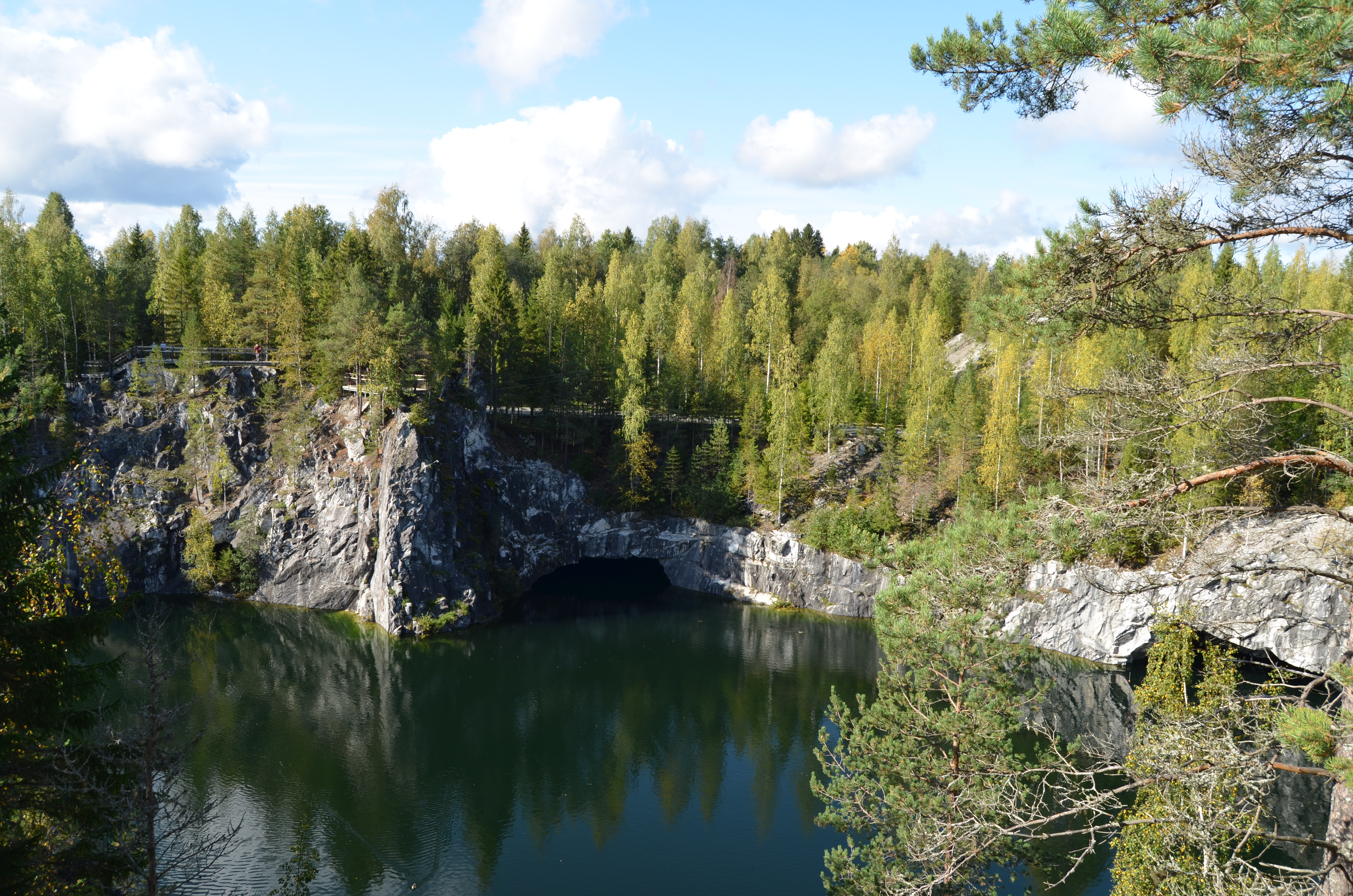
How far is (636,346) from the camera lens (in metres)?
49.8

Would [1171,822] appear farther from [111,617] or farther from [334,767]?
[334,767]

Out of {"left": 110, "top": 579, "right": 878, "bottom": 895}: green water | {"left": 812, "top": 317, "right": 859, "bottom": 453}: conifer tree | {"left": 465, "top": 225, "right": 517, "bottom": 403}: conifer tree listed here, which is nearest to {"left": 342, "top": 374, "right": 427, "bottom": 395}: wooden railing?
{"left": 465, "top": 225, "right": 517, "bottom": 403}: conifer tree

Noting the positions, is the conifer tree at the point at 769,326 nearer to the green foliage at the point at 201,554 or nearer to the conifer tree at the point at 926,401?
the conifer tree at the point at 926,401

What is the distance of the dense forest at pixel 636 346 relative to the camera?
39.8 meters

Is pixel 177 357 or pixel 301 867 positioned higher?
pixel 177 357

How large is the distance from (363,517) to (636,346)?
1987 centimetres

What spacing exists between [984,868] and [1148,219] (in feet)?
40.6

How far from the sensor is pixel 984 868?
14.4m

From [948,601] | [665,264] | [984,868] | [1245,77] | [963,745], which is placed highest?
[665,264]

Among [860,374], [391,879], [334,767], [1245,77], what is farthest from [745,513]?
[1245,77]

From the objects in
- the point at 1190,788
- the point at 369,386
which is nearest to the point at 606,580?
the point at 369,386

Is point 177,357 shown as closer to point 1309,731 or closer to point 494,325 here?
point 494,325

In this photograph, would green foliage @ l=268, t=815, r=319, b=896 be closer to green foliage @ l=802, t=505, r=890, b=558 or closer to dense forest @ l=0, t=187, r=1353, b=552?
dense forest @ l=0, t=187, r=1353, b=552

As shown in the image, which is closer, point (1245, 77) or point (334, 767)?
point (1245, 77)
